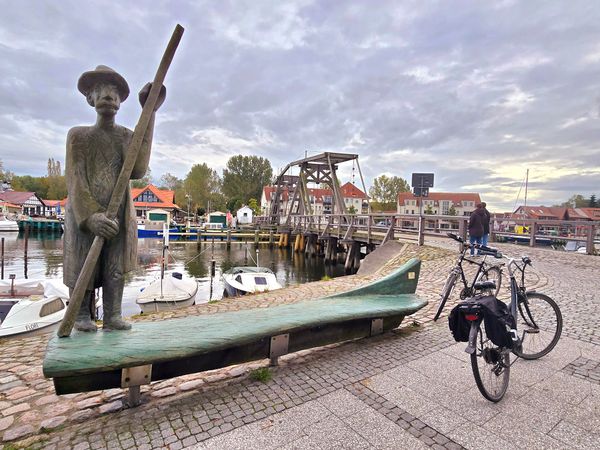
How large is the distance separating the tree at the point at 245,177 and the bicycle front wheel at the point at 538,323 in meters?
64.3

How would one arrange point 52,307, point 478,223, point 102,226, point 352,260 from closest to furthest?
1. point 102,226
2. point 52,307
3. point 478,223
4. point 352,260

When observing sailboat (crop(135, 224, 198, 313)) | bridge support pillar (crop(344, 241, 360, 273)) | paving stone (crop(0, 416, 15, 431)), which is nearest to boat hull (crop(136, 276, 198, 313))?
sailboat (crop(135, 224, 198, 313))

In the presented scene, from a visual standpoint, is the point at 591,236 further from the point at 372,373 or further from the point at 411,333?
the point at 372,373

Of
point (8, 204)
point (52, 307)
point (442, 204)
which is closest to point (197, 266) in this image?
point (52, 307)

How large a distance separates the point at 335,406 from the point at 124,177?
2.06 m

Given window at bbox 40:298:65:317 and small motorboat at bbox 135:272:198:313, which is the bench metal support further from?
small motorboat at bbox 135:272:198:313

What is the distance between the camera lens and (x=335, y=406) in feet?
7.56

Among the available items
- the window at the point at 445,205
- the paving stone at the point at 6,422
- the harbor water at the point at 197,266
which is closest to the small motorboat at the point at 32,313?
the harbor water at the point at 197,266

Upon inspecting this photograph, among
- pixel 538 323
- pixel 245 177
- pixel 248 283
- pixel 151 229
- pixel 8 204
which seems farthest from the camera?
pixel 245 177

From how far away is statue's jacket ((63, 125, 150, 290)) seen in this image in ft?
7.00

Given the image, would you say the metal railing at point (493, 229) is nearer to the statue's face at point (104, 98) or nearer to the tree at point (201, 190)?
the statue's face at point (104, 98)

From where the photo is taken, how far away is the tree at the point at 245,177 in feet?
218

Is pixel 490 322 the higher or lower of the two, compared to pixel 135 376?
higher

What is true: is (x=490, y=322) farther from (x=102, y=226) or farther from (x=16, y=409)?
(x=16, y=409)
